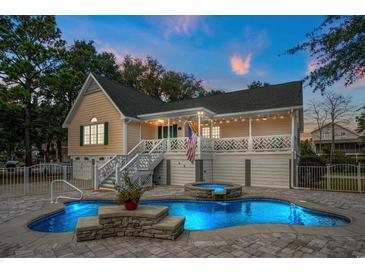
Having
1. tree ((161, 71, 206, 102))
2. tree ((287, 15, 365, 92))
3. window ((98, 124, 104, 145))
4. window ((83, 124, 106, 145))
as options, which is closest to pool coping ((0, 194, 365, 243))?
tree ((287, 15, 365, 92))

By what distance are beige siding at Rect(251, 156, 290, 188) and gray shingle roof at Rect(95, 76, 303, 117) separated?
3.29 m

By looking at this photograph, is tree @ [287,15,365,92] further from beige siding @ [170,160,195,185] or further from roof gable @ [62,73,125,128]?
roof gable @ [62,73,125,128]

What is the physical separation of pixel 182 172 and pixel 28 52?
14.3 meters

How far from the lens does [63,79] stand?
16.9 metres

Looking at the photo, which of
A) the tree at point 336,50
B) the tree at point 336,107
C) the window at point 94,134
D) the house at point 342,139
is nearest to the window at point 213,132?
the window at point 94,134

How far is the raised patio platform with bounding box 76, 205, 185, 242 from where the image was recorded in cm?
476

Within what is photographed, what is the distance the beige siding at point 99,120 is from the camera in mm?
15891

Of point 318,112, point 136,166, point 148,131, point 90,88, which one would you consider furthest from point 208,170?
point 318,112

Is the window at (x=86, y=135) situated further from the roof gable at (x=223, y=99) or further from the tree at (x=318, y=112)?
the tree at (x=318, y=112)

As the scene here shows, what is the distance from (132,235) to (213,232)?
1862mm

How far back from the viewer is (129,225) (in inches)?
200

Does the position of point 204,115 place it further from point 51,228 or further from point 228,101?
point 51,228

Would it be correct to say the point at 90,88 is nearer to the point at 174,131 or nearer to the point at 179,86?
the point at 174,131
